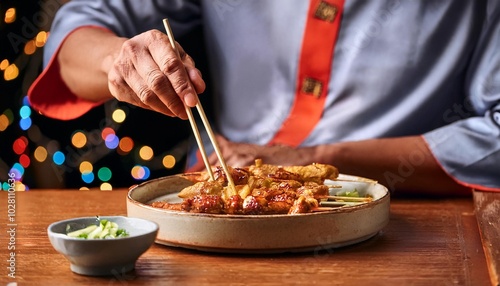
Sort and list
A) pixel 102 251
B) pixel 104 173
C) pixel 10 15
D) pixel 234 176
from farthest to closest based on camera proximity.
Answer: pixel 104 173 → pixel 10 15 → pixel 234 176 → pixel 102 251

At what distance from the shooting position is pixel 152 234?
1.15 meters

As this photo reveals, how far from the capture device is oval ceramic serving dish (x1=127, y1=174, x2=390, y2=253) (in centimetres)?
122

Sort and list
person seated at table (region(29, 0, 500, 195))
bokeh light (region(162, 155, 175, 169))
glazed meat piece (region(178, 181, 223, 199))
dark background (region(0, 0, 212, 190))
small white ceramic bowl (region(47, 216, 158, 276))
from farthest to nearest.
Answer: bokeh light (region(162, 155, 175, 169))
dark background (region(0, 0, 212, 190))
person seated at table (region(29, 0, 500, 195))
glazed meat piece (region(178, 181, 223, 199))
small white ceramic bowl (region(47, 216, 158, 276))

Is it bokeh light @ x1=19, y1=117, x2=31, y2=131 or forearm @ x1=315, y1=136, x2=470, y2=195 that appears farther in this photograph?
bokeh light @ x1=19, y1=117, x2=31, y2=131

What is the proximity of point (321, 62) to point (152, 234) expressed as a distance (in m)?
1.39

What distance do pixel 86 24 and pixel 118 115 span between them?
1.69 ft

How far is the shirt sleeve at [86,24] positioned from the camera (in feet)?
7.60

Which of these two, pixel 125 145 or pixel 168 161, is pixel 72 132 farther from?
pixel 168 161

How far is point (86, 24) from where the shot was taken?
2389mm

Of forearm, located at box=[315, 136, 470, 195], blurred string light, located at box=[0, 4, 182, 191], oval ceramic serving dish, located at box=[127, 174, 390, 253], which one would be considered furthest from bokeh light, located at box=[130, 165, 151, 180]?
oval ceramic serving dish, located at box=[127, 174, 390, 253]

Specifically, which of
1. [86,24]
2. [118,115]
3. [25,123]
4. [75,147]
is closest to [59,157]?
[75,147]

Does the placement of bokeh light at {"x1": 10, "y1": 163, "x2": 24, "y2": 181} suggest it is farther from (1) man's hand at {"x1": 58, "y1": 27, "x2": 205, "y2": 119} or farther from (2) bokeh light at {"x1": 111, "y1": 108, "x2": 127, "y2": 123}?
(1) man's hand at {"x1": 58, "y1": 27, "x2": 205, "y2": 119}

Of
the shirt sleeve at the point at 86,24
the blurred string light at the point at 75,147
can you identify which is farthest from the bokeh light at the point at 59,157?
the shirt sleeve at the point at 86,24

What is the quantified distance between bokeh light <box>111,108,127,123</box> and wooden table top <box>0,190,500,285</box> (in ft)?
4.08
